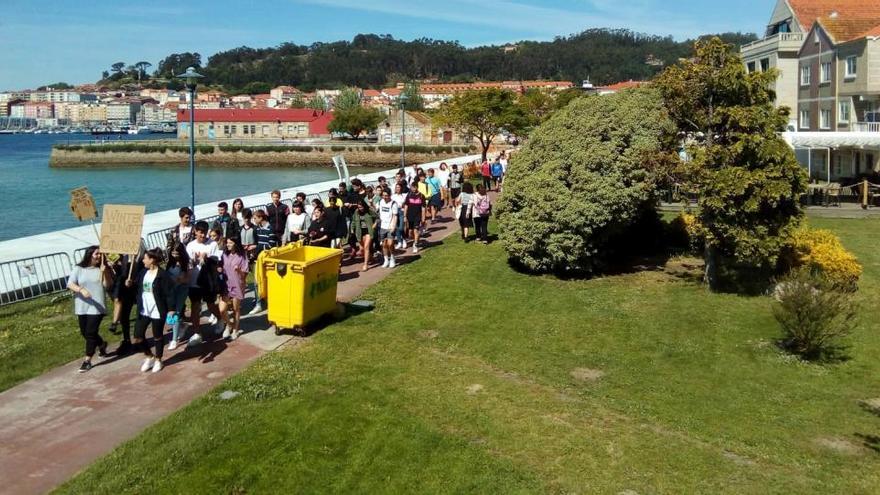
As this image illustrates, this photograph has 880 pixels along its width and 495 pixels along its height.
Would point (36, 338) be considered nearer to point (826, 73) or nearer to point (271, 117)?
point (826, 73)

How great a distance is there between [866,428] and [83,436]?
25.7 feet

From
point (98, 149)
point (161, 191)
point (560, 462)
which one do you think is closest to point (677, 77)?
point (560, 462)

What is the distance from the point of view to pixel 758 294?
12.5m

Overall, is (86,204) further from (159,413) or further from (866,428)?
(866,428)

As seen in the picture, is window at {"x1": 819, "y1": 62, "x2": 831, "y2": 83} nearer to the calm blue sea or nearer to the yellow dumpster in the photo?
the yellow dumpster

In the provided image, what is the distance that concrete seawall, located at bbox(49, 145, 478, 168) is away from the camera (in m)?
88.1

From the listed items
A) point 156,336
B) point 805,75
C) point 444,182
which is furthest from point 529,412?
point 805,75

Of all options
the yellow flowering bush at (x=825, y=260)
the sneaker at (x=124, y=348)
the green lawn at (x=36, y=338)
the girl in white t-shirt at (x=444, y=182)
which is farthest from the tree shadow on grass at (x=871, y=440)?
the girl in white t-shirt at (x=444, y=182)

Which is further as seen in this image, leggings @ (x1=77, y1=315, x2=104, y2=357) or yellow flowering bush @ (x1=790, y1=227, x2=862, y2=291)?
yellow flowering bush @ (x1=790, y1=227, x2=862, y2=291)

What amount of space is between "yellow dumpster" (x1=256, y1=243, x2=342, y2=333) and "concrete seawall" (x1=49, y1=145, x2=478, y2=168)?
77.1 meters

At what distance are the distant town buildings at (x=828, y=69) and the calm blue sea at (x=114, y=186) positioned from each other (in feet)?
128

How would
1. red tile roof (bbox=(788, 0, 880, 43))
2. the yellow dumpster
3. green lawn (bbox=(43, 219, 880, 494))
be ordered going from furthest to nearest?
red tile roof (bbox=(788, 0, 880, 43)), the yellow dumpster, green lawn (bbox=(43, 219, 880, 494))

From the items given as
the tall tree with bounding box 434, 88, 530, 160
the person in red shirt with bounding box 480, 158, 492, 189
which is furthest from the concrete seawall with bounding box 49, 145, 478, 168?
the person in red shirt with bounding box 480, 158, 492, 189

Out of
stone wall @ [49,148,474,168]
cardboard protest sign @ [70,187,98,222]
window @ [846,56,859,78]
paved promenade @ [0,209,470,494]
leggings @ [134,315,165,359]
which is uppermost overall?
window @ [846,56,859,78]
